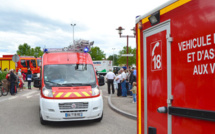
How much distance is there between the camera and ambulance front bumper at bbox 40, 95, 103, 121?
7676 mm

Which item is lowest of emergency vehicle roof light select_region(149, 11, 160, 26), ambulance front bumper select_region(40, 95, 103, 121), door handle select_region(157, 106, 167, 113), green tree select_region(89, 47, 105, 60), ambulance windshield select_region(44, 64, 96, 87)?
ambulance front bumper select_region(40, 95, 103, 121)

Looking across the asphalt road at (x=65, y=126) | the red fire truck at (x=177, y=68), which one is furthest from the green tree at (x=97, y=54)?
the red fire truck at (x=177, y=68)

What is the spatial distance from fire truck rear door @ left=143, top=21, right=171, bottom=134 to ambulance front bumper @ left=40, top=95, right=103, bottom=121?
179 inches

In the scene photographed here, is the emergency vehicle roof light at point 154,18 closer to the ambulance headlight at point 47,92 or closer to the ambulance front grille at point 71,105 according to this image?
the ambulance front grille at point 71,105

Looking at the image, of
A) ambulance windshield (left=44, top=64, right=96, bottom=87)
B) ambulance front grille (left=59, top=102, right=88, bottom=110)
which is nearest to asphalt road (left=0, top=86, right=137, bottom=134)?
ambulance front grille (left=59, top=102, right=88, bottom=110)

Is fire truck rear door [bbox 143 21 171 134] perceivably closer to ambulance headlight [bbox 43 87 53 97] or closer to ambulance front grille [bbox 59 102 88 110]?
ambulance front grille [bbox 59 102 88 110]

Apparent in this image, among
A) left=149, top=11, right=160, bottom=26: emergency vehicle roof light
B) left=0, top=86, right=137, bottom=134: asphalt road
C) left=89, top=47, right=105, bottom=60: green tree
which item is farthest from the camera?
left=89, top=47, right=105, bottom=60: green tree

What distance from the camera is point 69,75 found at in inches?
341

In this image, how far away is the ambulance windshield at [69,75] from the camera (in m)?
8.43

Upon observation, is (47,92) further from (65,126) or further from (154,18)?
(154,18)

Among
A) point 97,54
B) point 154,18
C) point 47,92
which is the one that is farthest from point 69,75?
point 97,54

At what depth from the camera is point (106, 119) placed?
909 cm

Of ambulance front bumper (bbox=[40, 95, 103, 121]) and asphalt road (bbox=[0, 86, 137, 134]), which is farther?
ambulance front bumper (bbox=[40, 95, 103, 121])

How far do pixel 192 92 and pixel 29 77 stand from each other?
69.6ft
